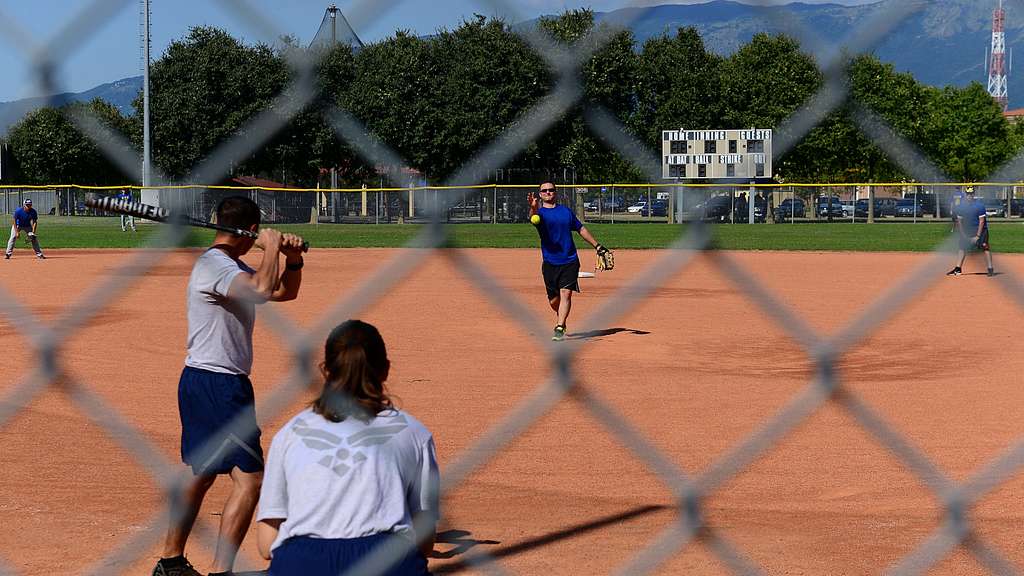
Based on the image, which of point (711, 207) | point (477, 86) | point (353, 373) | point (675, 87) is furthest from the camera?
point (675, 87)

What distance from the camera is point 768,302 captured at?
257cm

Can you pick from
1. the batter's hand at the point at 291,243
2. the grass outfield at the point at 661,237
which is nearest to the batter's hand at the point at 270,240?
the batter's hand at the point at 291,243

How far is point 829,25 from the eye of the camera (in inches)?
72.2

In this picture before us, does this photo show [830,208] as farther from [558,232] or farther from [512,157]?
[512,157]

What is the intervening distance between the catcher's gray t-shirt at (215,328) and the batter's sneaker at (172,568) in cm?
68

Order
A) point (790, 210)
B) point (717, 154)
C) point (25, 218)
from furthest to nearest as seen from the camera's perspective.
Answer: point (790, 210), point (25, 218), point (717, 154)

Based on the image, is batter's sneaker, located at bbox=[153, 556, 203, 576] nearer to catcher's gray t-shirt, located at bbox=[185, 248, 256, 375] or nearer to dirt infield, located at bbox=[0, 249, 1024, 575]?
dirt infield, located at bbox=[0, 249, 1024, 575]

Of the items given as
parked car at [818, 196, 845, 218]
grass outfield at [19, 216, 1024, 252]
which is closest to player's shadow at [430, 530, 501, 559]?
grass outfield at [19, 216, 1024, 252]

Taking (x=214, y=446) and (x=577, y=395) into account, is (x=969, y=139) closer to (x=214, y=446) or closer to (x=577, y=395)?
(x=214, y=446)

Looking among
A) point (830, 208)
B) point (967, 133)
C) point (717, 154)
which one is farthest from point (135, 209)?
point (830, 208)

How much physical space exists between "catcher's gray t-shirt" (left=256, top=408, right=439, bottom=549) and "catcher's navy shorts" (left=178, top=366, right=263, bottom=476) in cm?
145

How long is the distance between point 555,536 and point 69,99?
3615 mm

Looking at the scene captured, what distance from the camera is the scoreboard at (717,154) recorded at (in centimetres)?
258

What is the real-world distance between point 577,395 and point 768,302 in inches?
193
